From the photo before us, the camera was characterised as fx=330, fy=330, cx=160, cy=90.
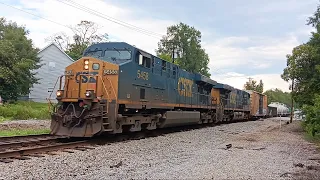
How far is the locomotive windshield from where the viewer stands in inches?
483

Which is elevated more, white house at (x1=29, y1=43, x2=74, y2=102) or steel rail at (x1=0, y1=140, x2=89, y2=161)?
white house at (x1=29, y1=43, x2=74, y2=102)

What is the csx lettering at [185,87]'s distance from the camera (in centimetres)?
1706

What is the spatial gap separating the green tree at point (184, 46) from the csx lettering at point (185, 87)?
158 ft

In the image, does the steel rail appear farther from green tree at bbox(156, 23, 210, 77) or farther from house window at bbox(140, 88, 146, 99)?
green tree at bbox(156, 23, 210, 77)

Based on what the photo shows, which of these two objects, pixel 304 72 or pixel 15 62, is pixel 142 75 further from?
pixel 15 62

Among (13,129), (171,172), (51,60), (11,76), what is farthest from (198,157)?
(51,60)

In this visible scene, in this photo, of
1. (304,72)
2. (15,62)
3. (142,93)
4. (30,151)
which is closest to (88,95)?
(142,93)

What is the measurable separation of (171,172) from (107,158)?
226cm

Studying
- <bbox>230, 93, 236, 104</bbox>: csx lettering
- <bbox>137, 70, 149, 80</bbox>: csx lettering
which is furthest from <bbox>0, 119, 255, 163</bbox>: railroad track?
<bbox>230, 93, 236, 104</bbox>: csx lettering

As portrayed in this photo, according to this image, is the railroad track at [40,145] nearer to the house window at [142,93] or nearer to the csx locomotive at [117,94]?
the csx locomotive at [117,94]

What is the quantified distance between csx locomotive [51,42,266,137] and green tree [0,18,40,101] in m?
17.9

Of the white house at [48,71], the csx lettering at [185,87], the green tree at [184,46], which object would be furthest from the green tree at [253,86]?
the csx lettering at [185,87]

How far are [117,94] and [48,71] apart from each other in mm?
33961

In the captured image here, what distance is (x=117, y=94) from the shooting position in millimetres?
11164
